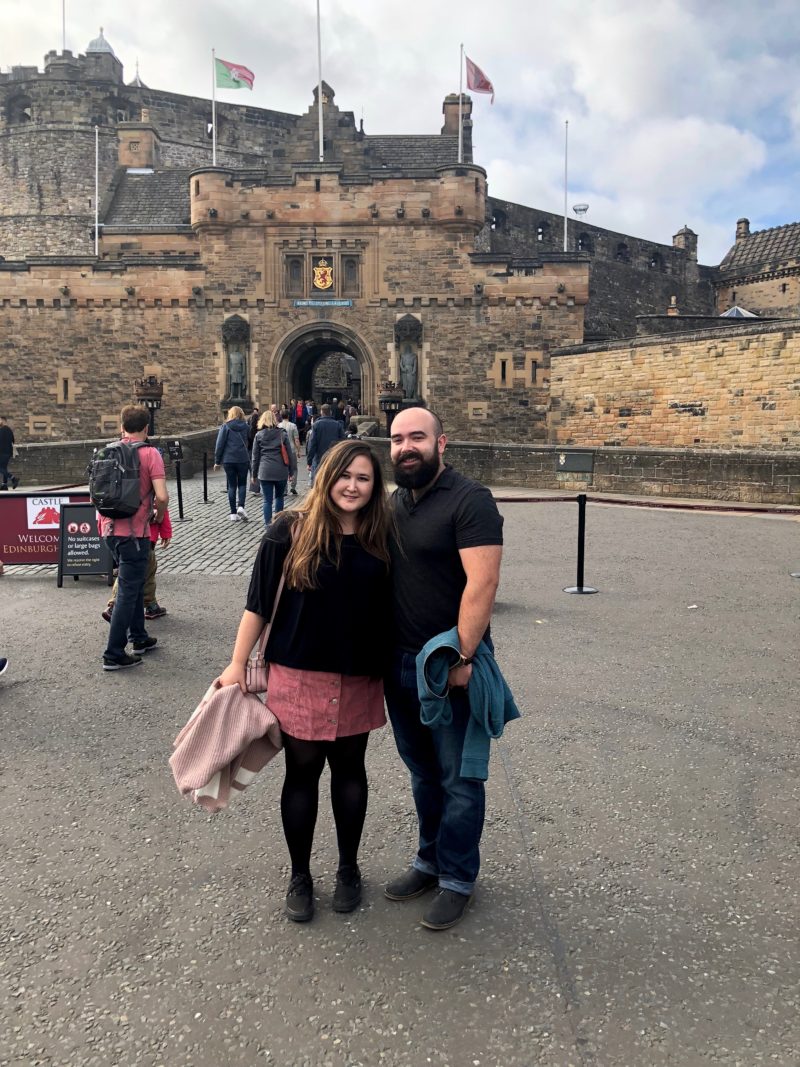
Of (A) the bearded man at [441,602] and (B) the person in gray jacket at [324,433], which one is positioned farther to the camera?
(B) the person in gray jacket at [324,433]

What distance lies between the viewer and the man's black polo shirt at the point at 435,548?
248cm

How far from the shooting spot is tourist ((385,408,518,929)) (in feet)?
8.13

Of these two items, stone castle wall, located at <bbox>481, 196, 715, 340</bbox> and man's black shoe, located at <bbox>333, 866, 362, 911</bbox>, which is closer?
man's black shoe, located at <bbox>333, 866, 362, 911</bbox>

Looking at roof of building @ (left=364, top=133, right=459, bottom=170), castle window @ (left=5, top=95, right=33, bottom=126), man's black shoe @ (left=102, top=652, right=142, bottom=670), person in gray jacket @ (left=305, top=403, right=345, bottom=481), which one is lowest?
man's black shoe @ (left=102, top=652, right=142, bottom=670)

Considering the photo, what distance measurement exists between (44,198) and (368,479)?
4382 cm

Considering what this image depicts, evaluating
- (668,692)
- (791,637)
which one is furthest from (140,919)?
(791,637)

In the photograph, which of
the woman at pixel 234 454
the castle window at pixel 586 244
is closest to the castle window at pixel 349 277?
the woman at pixel 234 454

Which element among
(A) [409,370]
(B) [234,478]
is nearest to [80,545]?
(B) [234,478]

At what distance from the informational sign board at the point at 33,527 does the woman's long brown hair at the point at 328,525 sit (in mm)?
6337

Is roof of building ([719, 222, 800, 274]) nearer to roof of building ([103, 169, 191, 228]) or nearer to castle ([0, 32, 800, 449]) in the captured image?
castle ([0, 32, 800, 449])

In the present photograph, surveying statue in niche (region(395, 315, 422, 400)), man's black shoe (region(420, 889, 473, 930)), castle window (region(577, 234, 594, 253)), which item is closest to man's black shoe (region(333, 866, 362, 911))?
man's black shoe (region(420, 889, 473, 930))

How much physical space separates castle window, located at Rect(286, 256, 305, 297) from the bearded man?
2357cm

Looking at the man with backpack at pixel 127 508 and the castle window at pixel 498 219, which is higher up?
the castle window at pixel 498 219

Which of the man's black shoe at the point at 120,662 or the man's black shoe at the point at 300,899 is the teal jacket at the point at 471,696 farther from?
the man's black shoe at the point at 120,662
